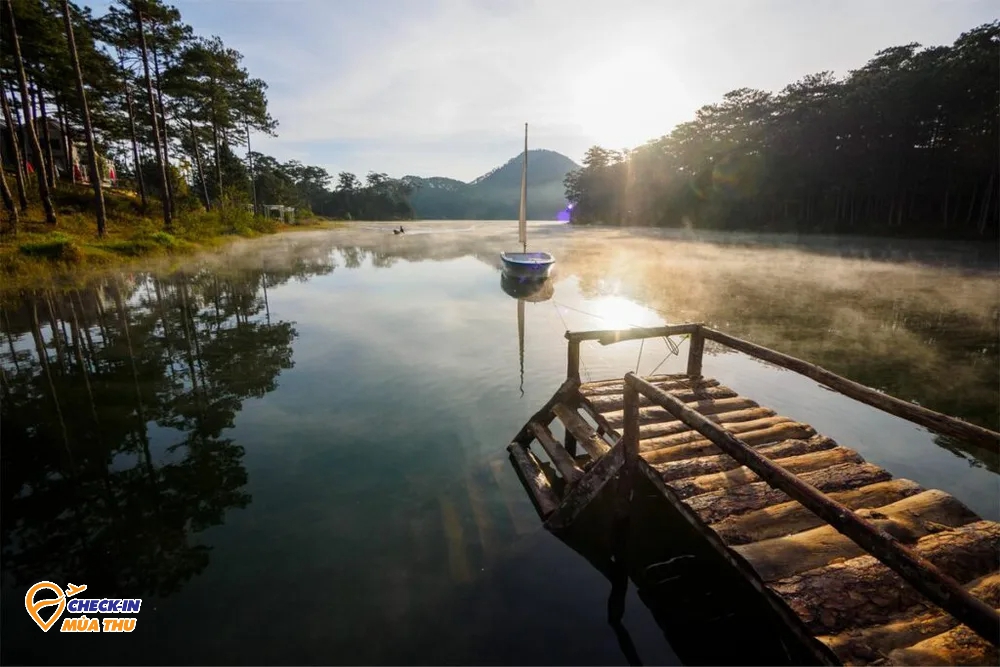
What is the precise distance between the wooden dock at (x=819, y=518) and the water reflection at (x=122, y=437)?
5305mm

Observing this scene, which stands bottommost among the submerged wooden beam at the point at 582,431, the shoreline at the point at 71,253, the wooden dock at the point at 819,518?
the submerged wooden beam at the point at 582,431

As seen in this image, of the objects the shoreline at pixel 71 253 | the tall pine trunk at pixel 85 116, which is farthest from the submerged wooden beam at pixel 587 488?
the tall pine trunk at pixel 85 116

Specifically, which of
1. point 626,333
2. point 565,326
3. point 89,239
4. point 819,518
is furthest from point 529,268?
point 89,239

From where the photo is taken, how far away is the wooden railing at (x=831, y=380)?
12.2 ft

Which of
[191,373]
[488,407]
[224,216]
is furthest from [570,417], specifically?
[224,216]

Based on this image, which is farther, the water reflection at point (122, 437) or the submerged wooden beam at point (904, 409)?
the water reflection at point (122, 437)

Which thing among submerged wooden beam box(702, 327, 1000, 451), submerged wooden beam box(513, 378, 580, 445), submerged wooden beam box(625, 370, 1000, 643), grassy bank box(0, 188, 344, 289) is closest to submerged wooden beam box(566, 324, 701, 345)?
submerged wooden beam box(513, 378, 580, 445)

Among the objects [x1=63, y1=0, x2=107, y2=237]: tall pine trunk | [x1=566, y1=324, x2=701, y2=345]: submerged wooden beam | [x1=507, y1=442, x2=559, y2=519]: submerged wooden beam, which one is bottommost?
[x1=507, y1=442, x2=559, y2=519]: submerged wooden beam

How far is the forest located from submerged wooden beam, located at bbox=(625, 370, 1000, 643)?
40.2 metres

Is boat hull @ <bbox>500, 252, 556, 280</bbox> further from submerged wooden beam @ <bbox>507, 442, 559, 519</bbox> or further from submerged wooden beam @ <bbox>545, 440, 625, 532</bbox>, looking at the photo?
submerged wooden beam @ <bbox>545, 440, 625, 532</bbox>

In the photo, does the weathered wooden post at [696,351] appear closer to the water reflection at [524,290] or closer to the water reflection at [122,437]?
the water reflection at [122,437]

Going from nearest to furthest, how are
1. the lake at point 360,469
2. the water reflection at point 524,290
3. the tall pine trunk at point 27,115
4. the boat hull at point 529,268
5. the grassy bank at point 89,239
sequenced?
the lake at point 360,469
the water reflection at point 524,290
the grassy bank at point 89,239
the tall pine trunk at point 27,115
the boat hull at point 529,268

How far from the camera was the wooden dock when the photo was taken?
11.1ft

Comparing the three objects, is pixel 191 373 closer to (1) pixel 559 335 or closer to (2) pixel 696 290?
(1) pixel 559 335
